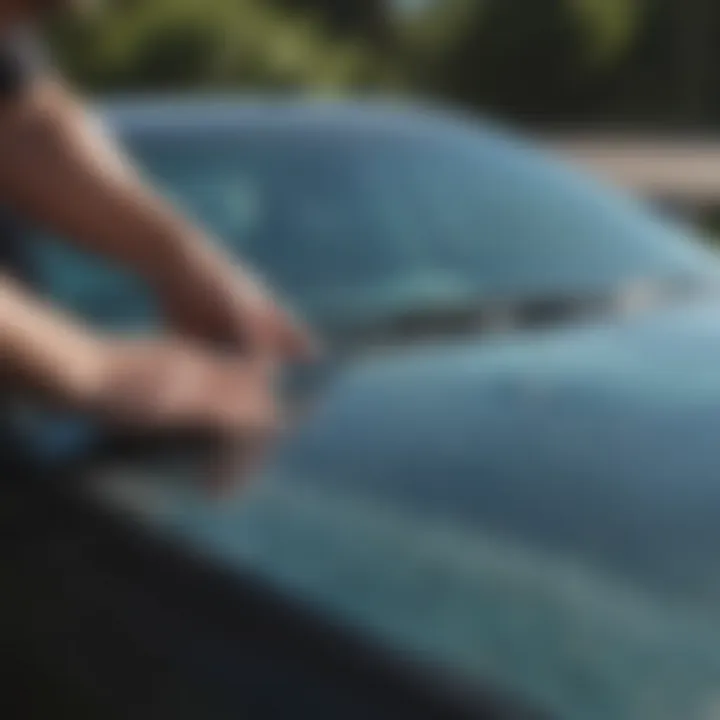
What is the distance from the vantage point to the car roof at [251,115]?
3828 millimetres

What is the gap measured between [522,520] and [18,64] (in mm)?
1351

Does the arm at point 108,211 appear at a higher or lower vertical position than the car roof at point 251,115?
lower

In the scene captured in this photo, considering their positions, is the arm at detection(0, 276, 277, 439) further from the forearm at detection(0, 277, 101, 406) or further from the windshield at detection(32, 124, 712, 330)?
the windshield at detection(32, 124, 712, 330)

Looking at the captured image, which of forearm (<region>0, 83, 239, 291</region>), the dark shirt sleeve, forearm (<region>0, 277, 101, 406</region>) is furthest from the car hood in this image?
the dark shirt sleeve

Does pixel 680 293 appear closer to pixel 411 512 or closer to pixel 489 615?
pixel 411 512

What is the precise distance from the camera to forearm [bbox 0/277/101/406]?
2.48 metres

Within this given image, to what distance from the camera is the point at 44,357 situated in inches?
99.3

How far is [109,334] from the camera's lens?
10.5ft

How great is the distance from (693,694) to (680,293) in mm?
1682

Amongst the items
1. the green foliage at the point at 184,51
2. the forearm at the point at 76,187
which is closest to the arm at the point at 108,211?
the forearm at the point at 76,187

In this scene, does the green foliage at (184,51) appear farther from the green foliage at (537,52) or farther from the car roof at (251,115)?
the car roof at (251,115)

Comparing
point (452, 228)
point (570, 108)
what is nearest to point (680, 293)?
point (452, 228)

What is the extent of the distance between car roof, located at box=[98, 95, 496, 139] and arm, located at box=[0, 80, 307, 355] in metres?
0.39

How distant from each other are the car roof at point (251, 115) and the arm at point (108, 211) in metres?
0.39
